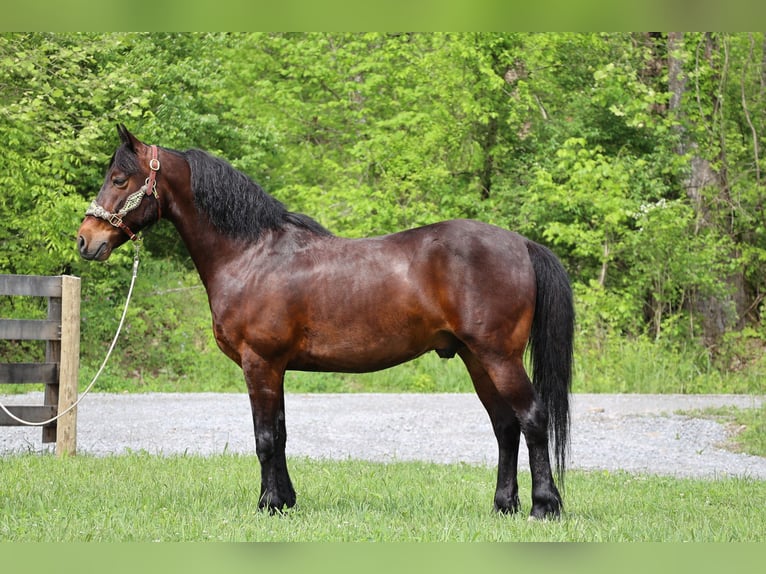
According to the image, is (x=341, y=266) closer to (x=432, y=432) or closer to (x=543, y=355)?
(x=543, y=355)

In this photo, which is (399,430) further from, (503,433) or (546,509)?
(546,509)

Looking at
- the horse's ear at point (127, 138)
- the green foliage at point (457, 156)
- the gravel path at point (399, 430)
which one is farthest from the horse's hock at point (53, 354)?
the green foliage at point (457, 156)

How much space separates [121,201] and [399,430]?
20.0ft

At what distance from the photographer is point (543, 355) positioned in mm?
5676

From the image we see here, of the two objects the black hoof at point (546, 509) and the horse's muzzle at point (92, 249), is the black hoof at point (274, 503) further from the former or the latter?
the horse's muzzle at point (92, 249)

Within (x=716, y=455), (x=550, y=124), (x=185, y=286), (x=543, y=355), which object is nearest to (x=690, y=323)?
(x=550, y=124)

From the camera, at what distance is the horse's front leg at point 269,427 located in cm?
570

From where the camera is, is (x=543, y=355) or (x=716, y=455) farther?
(x=716, y=455)

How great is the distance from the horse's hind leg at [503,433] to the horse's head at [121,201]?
2.28 meters

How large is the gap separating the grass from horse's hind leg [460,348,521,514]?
0.63 ft

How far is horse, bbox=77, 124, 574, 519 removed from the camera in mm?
5496

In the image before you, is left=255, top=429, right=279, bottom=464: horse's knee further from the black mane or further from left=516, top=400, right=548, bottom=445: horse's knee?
left=516, top=400, right=548, bottom=445: horse's knee

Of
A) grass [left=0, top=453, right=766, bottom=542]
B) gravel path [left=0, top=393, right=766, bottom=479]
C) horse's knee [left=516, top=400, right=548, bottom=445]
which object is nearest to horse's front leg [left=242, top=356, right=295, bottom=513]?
grass [left=0, top=453, right=766, bottom=542]

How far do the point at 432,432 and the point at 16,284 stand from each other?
5.04 meters
